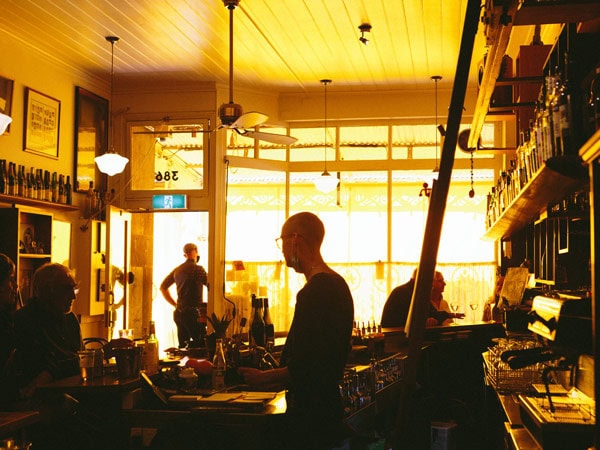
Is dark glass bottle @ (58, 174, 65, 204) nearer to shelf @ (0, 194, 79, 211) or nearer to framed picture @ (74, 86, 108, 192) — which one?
shelf @ (0, 194, 79, 211)

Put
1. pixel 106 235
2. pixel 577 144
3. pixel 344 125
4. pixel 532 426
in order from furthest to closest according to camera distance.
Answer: pixel 344 125 < pixel 106 235 < pixel 532 426 < pixel 577 144

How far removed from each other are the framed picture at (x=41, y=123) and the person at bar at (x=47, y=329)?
151 inches

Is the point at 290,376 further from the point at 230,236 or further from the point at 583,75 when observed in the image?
the point at 230,236

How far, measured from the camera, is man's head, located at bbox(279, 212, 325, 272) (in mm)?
3348

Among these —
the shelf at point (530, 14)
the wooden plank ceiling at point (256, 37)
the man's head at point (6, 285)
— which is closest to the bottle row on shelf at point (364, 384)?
the shelf at point (530, 14)

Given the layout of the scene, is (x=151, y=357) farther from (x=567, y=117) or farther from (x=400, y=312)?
(x=400, y=312)

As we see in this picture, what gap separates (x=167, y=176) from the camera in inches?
396

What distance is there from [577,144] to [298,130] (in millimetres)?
8408

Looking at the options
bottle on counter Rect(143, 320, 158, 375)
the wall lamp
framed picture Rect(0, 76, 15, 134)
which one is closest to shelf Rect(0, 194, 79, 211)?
framed picture Rect(0, 76, 15, 134)

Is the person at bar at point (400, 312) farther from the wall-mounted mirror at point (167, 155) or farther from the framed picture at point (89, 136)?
the framed picture at point (89, 136)

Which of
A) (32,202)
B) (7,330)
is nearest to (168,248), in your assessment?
(32,202)

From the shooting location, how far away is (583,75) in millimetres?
3266

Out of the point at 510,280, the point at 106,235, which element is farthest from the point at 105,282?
the point at 510,280

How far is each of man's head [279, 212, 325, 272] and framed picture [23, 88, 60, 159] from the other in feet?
18.3
